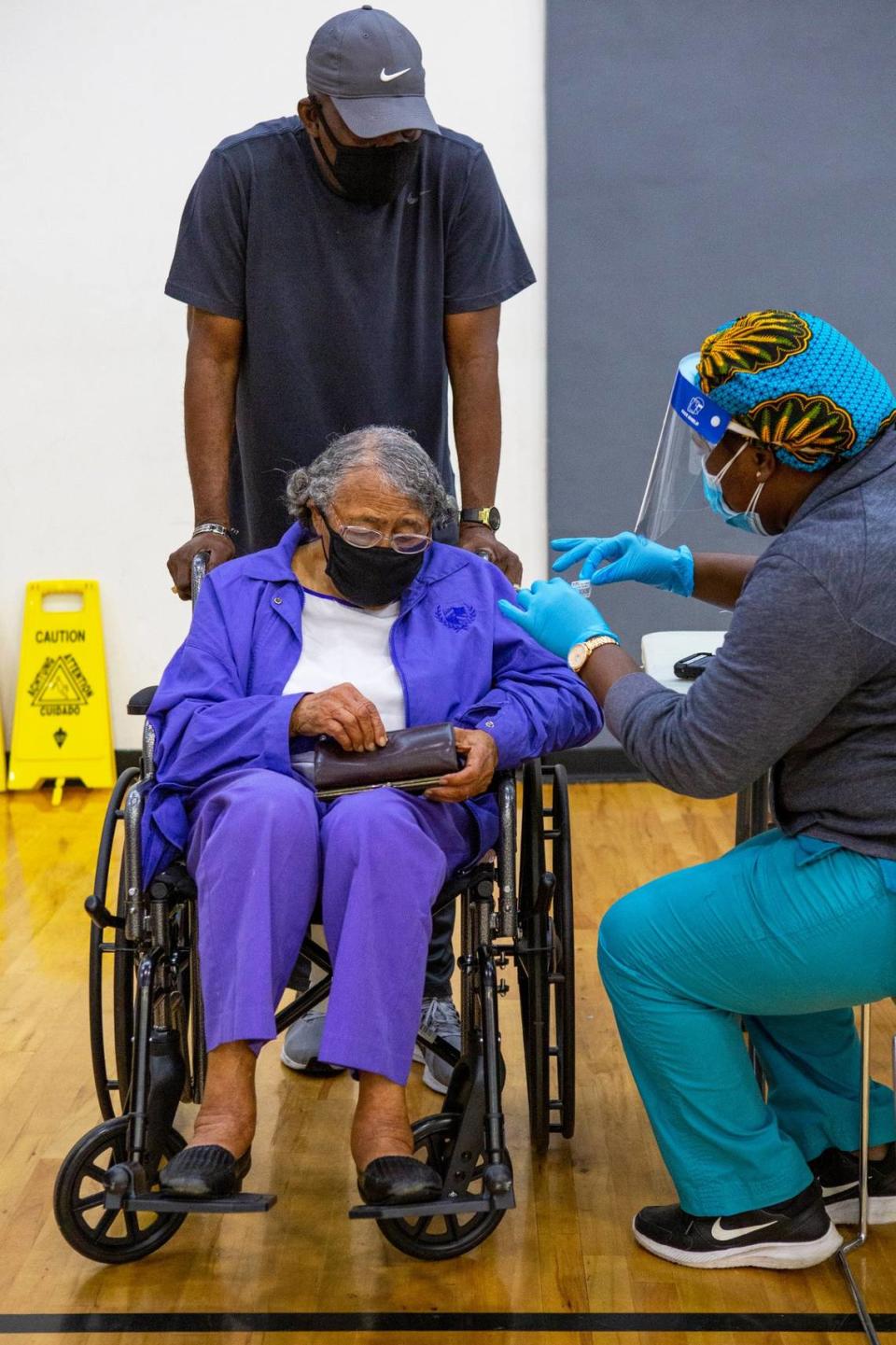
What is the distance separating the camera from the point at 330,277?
2.82 metres

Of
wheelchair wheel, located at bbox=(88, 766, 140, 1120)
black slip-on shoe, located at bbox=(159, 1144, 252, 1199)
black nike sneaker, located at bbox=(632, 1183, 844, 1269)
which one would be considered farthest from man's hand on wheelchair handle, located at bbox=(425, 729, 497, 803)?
black nike sneaker, located at bbox=(632, 1183, 844, 1269)

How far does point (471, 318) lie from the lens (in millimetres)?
2924

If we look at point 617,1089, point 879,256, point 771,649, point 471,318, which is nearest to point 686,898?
point 771,649

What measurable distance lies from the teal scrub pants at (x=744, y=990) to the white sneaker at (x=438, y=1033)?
624 mm

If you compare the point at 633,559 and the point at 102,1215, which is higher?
the point at 633,559

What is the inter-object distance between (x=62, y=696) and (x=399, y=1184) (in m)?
3.03

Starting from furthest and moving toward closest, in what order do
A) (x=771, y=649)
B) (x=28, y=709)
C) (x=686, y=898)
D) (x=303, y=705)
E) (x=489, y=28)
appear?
(x=28, y=709) < (x=489, y=28) < (x=303, y=705) < (x=686, y=898) < (x=771, y=649)

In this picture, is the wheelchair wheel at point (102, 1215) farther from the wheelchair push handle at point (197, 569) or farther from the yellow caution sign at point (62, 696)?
the yellow caution sign at point (62, 696)

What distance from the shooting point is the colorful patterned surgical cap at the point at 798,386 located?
6.41 feet

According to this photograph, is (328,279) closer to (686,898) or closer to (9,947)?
(686,898)

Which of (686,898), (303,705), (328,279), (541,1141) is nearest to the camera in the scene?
(686,898)

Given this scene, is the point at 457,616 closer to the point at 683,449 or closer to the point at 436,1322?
the point at 683,449

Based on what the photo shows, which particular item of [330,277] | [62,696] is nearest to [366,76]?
[330,277]

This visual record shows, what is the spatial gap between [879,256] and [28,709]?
2890 millimetres
